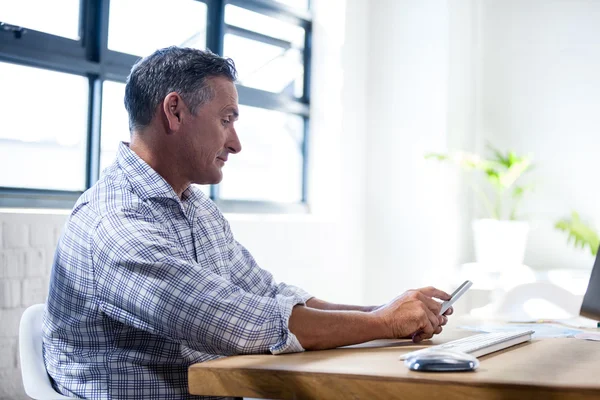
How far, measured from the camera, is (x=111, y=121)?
3.37 metres

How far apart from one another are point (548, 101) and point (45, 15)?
3.26 metres

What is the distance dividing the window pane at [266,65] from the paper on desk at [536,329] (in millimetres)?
2513

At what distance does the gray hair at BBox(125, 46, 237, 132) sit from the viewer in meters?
1.94

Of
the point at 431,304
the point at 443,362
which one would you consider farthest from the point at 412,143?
the point at 443,362

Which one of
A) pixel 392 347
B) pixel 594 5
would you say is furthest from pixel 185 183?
pixel 594 5

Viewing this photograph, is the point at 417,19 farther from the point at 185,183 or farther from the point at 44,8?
the point at 185,183

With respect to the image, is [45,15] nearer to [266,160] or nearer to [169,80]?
[169,80]

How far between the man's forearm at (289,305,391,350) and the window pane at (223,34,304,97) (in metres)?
2.84

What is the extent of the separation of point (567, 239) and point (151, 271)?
3933mm

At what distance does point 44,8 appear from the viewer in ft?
10.0

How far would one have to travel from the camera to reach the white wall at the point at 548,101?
491cm

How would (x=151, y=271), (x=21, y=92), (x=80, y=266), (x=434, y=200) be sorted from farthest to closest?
1. (x=434, y=200)
2. (x=21, y=92)
3. (x=80, y=266)
4. (x=151, y=271)

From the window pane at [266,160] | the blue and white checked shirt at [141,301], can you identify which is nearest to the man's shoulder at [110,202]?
the blue and white checked shirt at [141,301]

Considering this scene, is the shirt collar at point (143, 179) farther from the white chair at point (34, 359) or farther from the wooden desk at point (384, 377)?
the wooden desk at point (384, 377)
